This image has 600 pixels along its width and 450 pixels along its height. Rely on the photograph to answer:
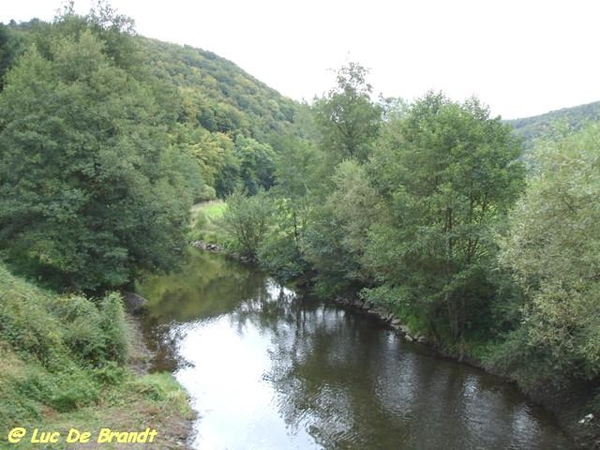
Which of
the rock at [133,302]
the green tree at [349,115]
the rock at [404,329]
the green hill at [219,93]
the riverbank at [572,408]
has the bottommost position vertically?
the rock at [404,329]

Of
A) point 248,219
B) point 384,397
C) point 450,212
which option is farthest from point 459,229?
point 248,219

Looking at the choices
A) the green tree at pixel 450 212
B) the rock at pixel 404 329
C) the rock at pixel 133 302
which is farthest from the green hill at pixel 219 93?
the green tree at pixel 450 212

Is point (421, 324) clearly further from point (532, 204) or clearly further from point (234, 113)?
point (234, 113)

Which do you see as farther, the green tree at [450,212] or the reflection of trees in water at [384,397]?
the green tree at [450,212]

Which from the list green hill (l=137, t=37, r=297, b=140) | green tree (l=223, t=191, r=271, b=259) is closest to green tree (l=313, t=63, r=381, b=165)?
green tree (l=223, t=191, r=271, b=259)

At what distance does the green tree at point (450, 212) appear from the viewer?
925 inches

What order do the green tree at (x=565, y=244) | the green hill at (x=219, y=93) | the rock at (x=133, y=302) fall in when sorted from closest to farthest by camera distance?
1. the green tree at (x=565, y=244)
2. the rock at (x=133, y=302)
3. the green hill at (x=219, y=93)

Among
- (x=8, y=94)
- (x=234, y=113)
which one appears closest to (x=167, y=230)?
(x=8, y=94)

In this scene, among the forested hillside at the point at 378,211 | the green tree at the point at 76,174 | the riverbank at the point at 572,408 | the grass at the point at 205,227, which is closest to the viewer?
the forested hillside at the point at 378,211

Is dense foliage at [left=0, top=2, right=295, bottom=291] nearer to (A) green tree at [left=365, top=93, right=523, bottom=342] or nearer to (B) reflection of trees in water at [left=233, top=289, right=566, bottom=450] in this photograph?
(B) reflection of trees in water at [left=233, top=289, right=566, bottom=450]

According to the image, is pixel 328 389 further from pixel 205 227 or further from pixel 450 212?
pixel 205 227

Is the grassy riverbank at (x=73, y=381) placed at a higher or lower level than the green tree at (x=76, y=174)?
lower

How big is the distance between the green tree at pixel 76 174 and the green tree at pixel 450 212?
14.7 m

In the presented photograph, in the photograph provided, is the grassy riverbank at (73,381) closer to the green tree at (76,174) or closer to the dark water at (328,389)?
the dark water at (328,389)
